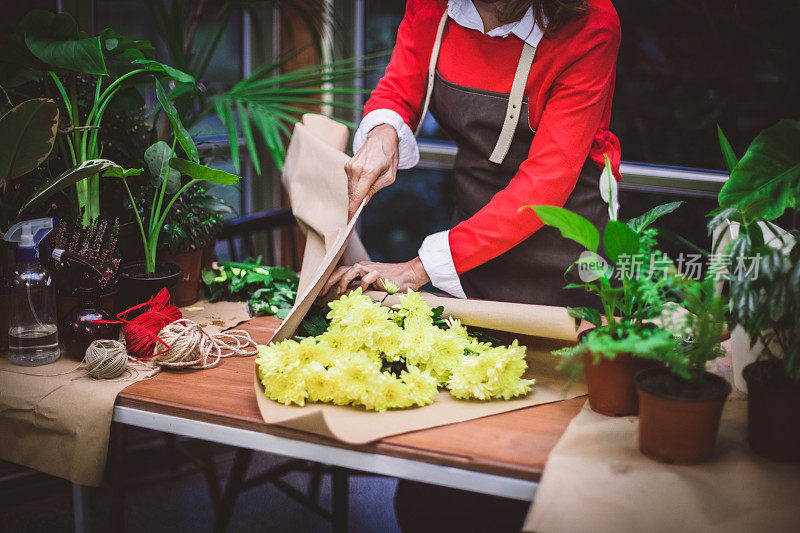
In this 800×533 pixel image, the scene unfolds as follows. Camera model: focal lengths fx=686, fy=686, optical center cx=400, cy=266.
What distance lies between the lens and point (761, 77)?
3043 mm

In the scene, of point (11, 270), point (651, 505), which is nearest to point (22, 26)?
point (11, 270)

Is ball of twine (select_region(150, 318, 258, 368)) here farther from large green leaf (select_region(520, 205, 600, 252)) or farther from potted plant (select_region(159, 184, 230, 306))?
large green leaf (select_region(520, 205, 600, 252))

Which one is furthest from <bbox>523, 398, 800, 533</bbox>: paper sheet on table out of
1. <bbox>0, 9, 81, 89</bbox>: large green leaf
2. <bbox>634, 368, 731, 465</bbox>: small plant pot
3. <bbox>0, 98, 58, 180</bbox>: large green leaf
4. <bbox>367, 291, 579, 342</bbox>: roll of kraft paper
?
<bbox>0, 9, 81, 89</bbox>: large green leaf

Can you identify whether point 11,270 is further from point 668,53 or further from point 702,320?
point 668,53

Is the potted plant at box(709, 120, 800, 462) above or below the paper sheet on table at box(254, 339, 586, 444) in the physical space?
above

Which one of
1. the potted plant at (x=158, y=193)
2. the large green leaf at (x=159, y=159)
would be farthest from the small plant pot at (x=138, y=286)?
the large green leaf at (x=159, y=159)

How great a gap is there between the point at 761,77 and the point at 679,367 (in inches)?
102

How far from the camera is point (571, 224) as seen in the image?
1.09 meters

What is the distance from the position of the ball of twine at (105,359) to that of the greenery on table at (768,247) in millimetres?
1065

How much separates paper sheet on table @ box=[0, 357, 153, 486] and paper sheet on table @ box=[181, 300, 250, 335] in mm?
285

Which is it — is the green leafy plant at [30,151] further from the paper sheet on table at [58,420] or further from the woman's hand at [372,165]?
the woman's hand at [372,165]

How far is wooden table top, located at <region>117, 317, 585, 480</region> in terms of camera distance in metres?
1.02

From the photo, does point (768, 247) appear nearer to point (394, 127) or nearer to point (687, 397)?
point (687, 397)

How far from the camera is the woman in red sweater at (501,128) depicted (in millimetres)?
1493
